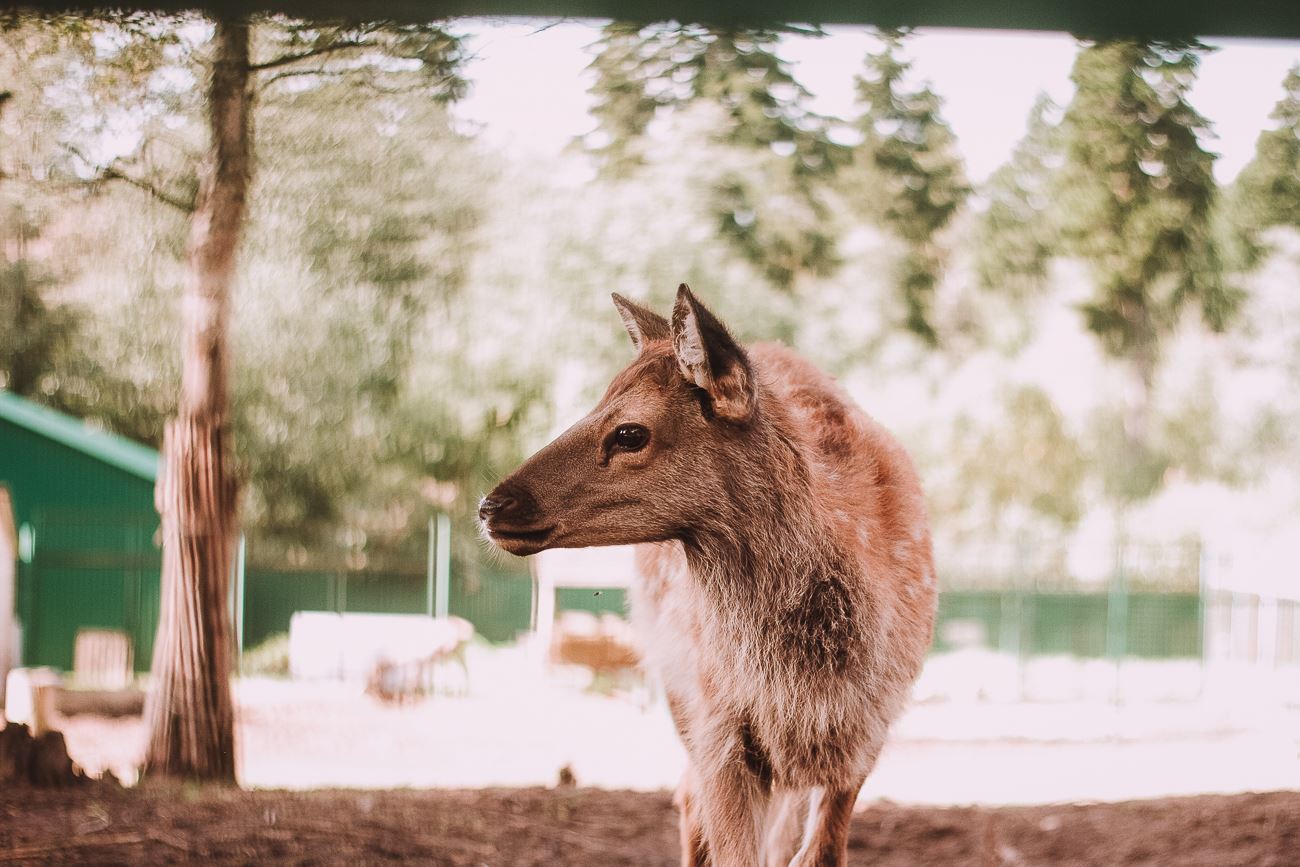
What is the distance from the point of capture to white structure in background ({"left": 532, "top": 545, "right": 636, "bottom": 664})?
46.7 ft

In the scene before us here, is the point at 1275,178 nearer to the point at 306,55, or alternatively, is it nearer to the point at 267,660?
the point at 306,55

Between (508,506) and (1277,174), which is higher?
(1277,174)

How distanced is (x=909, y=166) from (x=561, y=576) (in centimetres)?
702

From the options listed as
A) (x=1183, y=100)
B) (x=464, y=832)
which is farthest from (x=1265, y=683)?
(x=464, y=832)

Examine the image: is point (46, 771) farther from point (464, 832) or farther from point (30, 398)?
point (30, 398)

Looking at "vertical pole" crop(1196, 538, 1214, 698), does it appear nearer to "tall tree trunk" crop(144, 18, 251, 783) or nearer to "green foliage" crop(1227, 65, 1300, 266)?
"green foliage" crop(1227, 65, 1300, 266)

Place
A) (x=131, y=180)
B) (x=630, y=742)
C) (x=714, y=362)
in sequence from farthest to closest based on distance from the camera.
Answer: (x=630, y=742)
(x=131, y=180)
(x=714, y=362)

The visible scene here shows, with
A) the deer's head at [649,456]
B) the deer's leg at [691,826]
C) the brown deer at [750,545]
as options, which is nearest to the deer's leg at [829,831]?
the brown deer at [750,545]

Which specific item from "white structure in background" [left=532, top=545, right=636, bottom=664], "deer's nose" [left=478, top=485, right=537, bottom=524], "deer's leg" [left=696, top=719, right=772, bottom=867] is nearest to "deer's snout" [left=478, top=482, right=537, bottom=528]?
"deer's nose" [left=478, top=485, right=537, bottom=524]

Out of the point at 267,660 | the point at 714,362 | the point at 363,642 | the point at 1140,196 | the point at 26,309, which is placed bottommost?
the point at 267,660

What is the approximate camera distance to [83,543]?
43.4ft

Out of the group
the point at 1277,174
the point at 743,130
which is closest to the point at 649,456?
the point at 1277,174

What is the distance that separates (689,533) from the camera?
3293 millimetres

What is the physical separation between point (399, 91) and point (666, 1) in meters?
2.59
